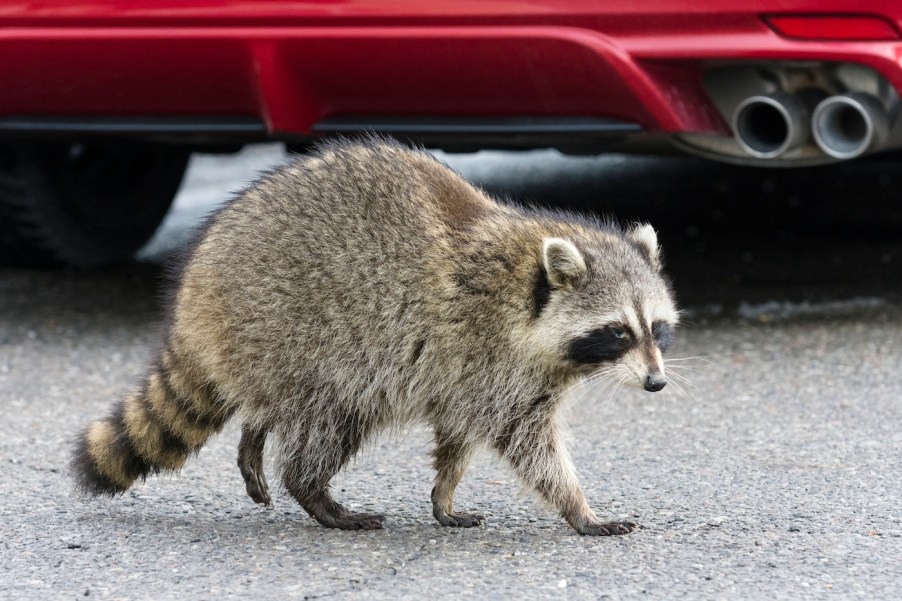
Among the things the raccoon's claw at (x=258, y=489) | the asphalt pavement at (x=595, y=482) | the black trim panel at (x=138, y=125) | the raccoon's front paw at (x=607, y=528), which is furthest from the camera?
the black trim panel at (x=138, y=125)

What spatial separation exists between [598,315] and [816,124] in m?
1.37

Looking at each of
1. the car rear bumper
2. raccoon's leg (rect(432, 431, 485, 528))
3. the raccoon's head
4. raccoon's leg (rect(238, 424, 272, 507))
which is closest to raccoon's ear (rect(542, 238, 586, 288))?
the raccoon's head

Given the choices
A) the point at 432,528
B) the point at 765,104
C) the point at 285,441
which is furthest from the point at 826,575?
the point at 765,104

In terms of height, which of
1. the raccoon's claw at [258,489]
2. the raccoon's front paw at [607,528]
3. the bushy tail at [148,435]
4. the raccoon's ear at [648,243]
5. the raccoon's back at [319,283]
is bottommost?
the raccoon's claw at [258,489]

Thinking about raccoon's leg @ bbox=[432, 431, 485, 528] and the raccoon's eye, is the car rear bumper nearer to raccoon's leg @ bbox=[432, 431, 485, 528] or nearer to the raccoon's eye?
the raccoon's eye

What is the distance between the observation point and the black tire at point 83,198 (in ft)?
20.6

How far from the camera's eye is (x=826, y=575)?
3365 mm

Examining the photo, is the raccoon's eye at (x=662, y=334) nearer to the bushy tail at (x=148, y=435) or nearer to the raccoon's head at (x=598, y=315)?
the raccoon's head at (x=598, y=315)

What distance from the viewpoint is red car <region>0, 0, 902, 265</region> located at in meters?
4.80

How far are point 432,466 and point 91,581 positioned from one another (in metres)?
0.99

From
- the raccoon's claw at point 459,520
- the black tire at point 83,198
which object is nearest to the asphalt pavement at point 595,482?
the raccoon's claw at point 459,520

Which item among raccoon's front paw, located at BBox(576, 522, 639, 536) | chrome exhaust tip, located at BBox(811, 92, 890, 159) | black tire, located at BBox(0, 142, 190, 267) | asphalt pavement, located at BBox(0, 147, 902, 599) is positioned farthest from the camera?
black tire, located at BBox(0, 142, 190, 267)

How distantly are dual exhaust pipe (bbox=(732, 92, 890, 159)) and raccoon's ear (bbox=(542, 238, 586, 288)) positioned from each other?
131 centimetres

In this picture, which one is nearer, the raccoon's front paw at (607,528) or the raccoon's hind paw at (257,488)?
the raccoon's front paw at (607,528)
